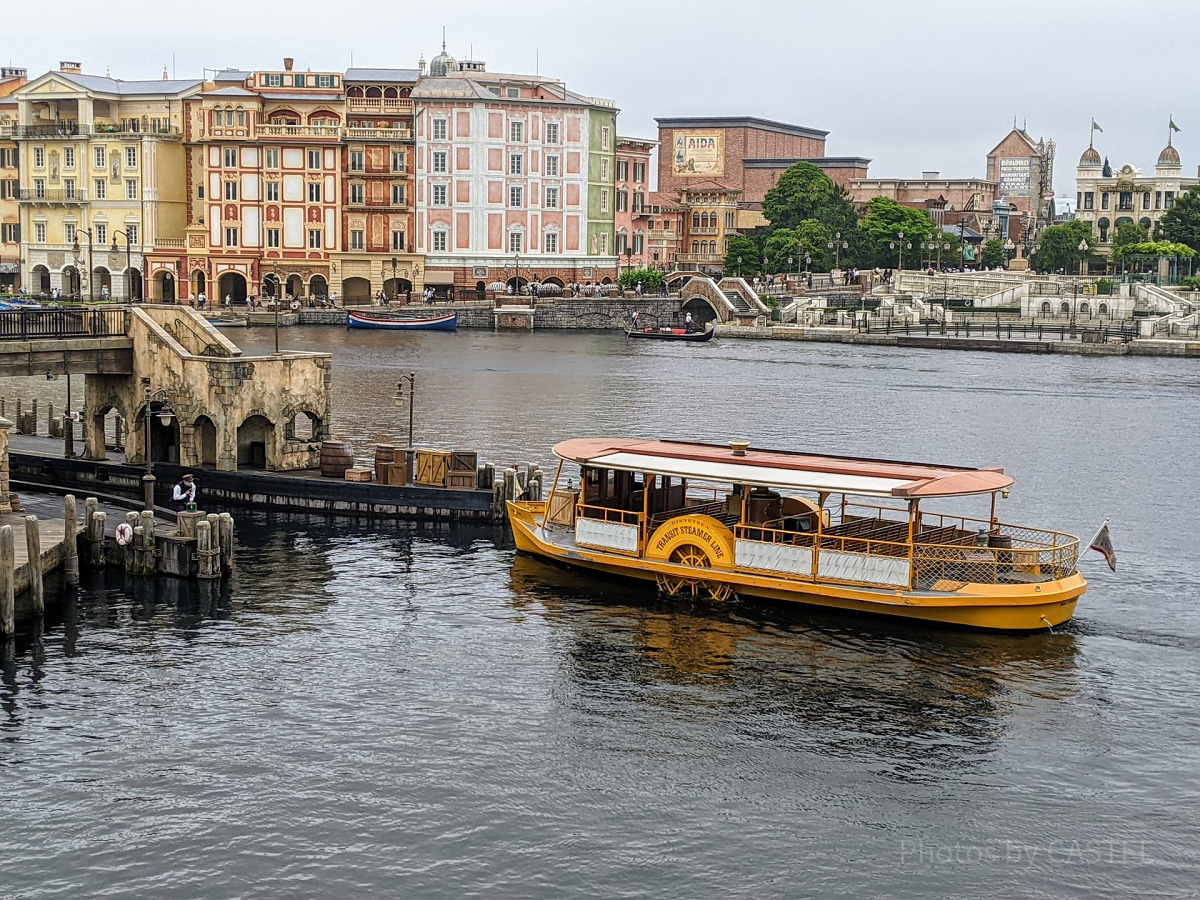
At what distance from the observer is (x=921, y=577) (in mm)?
38375

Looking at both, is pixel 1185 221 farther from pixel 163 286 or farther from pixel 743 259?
pixel 163 286

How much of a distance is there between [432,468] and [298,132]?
308 feet

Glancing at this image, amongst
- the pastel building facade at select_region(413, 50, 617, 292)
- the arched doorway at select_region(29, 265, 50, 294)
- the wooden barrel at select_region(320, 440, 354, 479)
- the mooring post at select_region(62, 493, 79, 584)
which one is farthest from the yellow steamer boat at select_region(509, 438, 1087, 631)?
the arched doorway at select_region(29, 265, 50, 294)

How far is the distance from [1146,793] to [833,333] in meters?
116

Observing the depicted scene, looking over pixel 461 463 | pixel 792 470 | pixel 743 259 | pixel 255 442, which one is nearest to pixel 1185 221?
pixel 743 259

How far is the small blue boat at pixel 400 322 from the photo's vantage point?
5251 inches

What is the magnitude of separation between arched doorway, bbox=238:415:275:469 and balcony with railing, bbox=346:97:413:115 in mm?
91399

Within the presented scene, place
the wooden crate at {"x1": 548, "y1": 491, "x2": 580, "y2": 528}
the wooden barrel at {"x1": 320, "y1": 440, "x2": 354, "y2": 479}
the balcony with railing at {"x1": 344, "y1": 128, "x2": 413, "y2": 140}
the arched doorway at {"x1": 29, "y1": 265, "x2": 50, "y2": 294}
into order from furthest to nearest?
1. the arched doorway at {"x1": 29, "y1": 265, "x2": 50, "y2": 294}
2. the balcony with railing at {"x1": 344, "y1": 128, "x2": 413, "y2": 140}
3. the wooden barrel at {"x1": 320, "y1": 440, "x2": 354, "y2": 479}
4. the wooden crate at {"x1": 548, "y1": 491, "x2": 580, "y2": 528}

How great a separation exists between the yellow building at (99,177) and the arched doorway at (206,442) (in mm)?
92114

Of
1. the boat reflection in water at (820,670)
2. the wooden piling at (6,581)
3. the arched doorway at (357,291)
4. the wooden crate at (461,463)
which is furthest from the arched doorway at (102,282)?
the wooden piling at (6,581)

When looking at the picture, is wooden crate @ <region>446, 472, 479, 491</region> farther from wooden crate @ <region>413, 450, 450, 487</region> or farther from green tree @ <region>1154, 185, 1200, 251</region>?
green tree @ <region>1154, 185, 1200, 251</region>

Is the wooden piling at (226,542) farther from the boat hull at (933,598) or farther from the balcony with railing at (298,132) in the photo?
the balcony with railing at (298,132)

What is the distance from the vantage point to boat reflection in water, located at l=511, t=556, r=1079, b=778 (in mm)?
31453

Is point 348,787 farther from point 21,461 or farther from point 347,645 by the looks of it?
point 21,461
